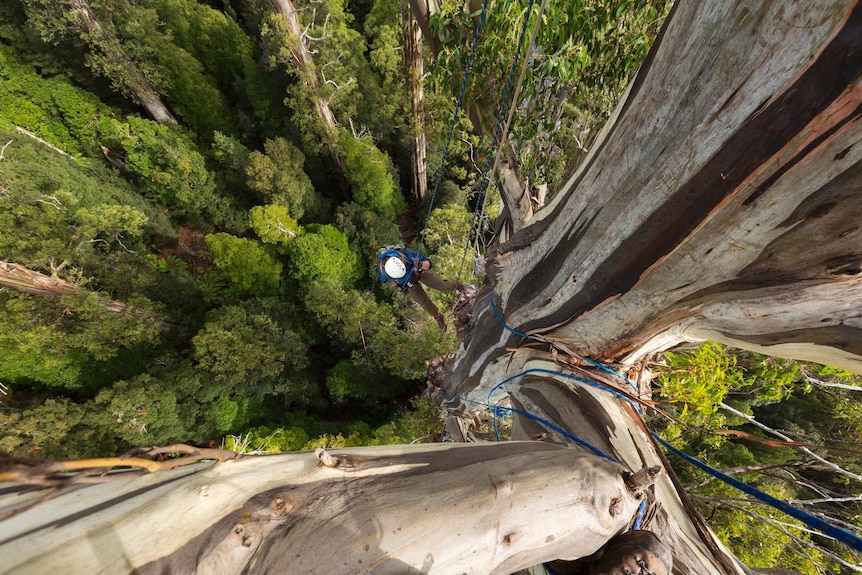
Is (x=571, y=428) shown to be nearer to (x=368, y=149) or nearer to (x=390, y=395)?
(x=390, y=395)

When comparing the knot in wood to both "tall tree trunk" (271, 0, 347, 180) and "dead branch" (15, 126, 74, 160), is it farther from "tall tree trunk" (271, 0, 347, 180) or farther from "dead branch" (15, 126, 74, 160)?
"dead branch" (15, 126, 74, 160)

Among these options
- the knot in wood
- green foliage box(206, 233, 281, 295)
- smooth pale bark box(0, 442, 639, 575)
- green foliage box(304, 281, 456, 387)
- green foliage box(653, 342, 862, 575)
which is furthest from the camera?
green foliage box(206, 233, 281, 295)

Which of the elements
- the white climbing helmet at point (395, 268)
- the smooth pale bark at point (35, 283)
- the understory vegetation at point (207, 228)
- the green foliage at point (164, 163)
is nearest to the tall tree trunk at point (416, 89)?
the understory vegetation at point (207, 228)

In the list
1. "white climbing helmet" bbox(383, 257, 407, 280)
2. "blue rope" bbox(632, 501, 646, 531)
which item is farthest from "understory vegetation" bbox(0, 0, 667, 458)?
"blue rope" bbox(632, 501, 646, 531)

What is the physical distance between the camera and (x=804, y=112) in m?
0.66

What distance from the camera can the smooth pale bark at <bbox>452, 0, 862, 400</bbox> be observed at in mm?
653

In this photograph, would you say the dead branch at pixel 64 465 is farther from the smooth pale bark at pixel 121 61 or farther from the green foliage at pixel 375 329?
the smooth pale bark at pixel 121 61

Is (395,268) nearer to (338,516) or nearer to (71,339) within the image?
(338,516)

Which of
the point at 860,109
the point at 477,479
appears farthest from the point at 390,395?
the point at 860,109

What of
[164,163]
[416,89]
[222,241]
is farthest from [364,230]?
[164,163]

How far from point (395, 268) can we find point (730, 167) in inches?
93.5

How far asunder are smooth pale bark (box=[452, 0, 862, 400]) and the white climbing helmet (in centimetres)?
176

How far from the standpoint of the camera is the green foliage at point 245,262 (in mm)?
7469

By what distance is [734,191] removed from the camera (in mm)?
822
